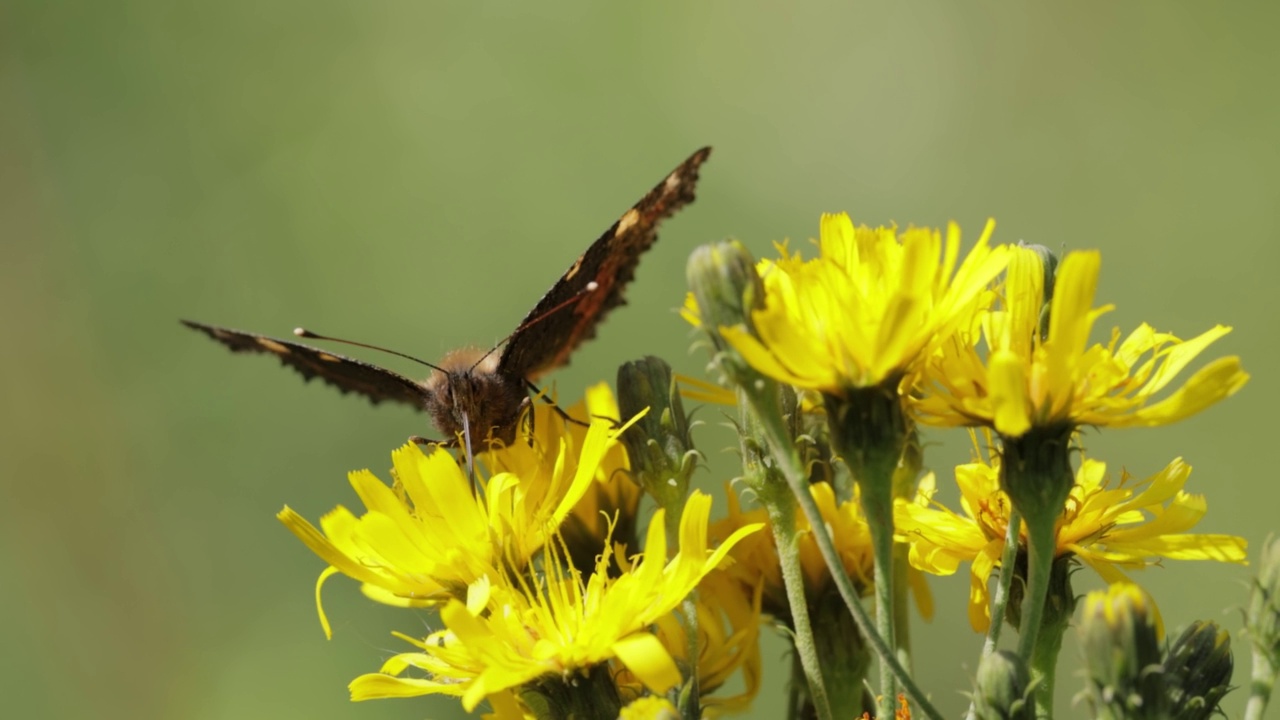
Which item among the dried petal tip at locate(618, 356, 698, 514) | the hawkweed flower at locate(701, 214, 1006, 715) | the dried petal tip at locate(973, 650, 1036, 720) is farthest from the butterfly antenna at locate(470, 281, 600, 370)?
the dried petal tip at locate(973, 650, 1036, 720)

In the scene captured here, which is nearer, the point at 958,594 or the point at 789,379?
the point at 789,379

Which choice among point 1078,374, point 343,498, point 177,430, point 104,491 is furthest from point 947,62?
point 1078,374

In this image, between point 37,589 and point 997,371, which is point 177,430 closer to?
point 37,589

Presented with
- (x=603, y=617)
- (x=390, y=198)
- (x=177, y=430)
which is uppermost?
(x=390, y=198)

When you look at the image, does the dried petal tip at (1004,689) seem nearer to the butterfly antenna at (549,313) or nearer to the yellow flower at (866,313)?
the yellow flower at (866,313)

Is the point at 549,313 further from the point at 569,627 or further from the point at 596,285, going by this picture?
the point at 569,627

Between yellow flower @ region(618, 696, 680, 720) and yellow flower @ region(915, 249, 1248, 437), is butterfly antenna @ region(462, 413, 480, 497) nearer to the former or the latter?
yellow flower @ region(618, 696, 680, 720)
